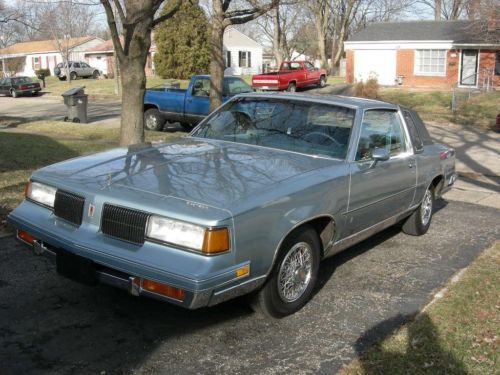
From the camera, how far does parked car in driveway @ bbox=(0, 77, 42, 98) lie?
35250 mm

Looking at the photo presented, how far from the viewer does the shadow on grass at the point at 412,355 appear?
11.0 ft

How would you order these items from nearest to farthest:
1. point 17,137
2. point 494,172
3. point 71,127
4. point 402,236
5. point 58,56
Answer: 1. point 402,236
2. point 494,172
3. point 17,137
4. point 71,127
5. point 58,56

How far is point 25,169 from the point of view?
8812 mm

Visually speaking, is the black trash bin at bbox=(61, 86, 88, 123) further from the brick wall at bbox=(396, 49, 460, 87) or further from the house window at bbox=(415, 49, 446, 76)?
the house window at bbox=(415, 49, 446, 76)

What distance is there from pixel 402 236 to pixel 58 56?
60287 millimetres

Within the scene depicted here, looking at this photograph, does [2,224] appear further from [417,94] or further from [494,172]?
[417,94]

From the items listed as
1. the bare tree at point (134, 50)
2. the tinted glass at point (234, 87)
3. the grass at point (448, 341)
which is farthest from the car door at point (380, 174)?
the tinted glass at point (234, 87)

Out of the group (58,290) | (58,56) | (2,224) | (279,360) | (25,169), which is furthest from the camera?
(58,56)

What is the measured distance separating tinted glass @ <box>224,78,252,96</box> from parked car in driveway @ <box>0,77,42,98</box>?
75.9ft

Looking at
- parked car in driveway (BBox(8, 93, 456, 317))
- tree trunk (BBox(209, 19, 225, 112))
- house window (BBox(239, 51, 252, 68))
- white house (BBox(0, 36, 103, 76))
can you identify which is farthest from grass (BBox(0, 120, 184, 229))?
white house (BBox(0, 36, 103, 76))

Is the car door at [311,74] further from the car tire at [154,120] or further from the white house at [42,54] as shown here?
the white house at [42,54]

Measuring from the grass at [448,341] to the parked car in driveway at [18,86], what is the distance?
35319 mm

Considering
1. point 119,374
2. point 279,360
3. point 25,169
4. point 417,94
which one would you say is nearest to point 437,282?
point 279,360

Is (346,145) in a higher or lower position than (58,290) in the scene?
higher
